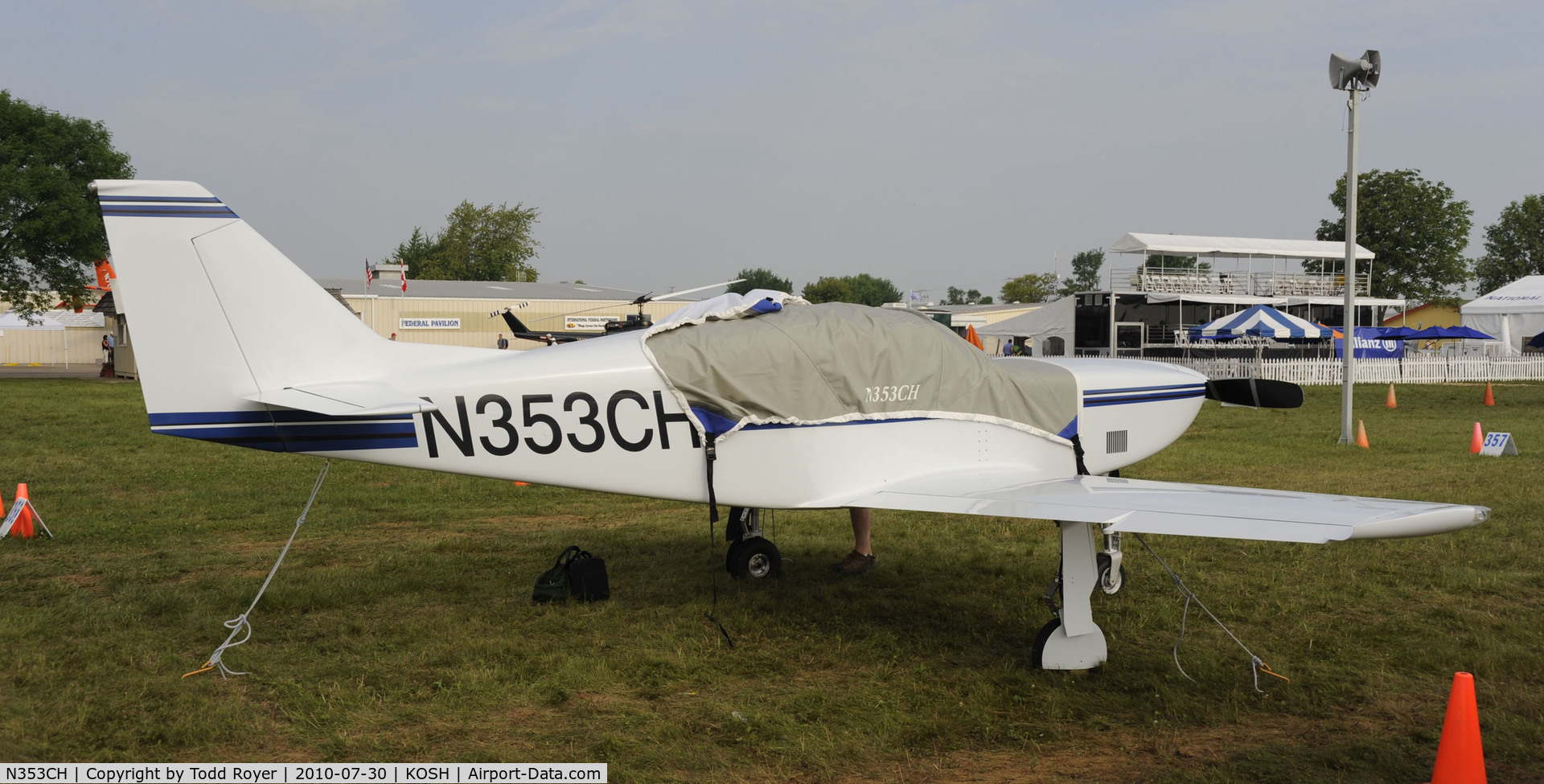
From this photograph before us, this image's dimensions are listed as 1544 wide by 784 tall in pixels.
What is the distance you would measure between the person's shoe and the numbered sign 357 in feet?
37.2

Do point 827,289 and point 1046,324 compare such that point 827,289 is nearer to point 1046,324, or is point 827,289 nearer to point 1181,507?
point 1046,324

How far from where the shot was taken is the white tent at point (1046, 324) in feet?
156

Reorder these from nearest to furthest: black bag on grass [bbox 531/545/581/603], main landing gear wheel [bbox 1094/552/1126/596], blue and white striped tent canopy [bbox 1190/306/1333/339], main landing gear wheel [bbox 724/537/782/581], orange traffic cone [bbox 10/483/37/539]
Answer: main landing gear wheel [bbox 1094/552/1126/596], black bag on grass [bbox 531/545/581/603], main landing gear wheel [bbox 724/537/782/581], orange traffic cone [bbox 10/483/37/539], blue and white striped tent canopy [bbox 1190/306/1333/339]

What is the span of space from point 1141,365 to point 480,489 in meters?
8.17

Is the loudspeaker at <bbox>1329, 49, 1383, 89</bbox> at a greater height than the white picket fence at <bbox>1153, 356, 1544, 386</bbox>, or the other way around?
the loudspeaker at <bbox>1329, 49, 1383, 89</bbox>

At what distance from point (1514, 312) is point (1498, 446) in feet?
157

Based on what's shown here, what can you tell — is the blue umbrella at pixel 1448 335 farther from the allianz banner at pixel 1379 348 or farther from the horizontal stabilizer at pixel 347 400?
the horizontal stabilizer at pixel 347 400

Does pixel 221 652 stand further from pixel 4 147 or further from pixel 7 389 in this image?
pixel 4 147

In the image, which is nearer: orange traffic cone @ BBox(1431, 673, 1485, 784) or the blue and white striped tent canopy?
orange traffic cone @ BBox(1431, 673, 1485, 784)

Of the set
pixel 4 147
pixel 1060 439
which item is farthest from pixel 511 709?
→ pixel 4 147

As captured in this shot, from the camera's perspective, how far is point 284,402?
5355mm

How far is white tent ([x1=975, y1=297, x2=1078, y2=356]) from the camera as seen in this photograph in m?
47.4

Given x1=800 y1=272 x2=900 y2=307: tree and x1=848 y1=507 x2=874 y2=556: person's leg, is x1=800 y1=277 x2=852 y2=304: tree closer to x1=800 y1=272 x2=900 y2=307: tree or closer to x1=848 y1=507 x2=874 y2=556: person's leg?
x1=800 y1=272 x2=900 y2=307: tree

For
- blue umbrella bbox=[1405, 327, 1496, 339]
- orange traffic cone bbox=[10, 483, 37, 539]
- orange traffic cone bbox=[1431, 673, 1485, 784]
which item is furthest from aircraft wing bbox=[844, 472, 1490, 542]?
blue umbrella bbox=[1405, 327, 1496, 339]
